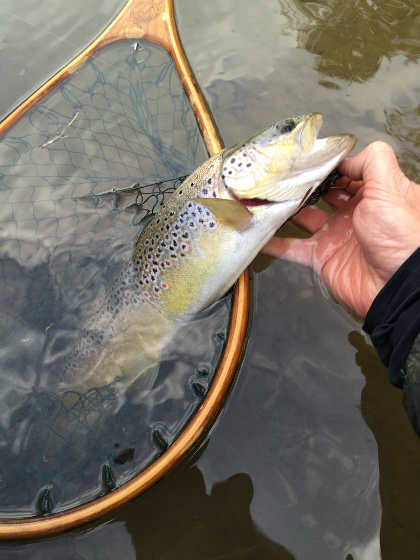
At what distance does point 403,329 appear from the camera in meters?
1.54

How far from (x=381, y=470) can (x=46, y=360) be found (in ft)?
5.99

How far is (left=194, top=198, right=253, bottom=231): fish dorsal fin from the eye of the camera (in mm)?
1749

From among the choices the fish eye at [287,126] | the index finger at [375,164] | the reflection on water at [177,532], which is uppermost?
the fish eye at [287,126]

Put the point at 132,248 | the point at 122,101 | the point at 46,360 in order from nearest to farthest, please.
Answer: the point at 46,360, the point at 132,248, the point at 122,101

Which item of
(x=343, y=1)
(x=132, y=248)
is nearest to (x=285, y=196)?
(x=132, y=248)

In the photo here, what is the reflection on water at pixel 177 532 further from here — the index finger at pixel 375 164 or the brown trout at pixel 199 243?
the index finger at pixel 375 164

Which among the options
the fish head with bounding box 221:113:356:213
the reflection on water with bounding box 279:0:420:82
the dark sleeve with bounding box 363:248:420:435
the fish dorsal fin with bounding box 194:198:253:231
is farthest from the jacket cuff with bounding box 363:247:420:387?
the reflection on water with bounding box 279:0:420:82

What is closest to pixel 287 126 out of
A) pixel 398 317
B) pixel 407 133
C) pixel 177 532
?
pixel 398 317

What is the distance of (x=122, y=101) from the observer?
258 centimetres

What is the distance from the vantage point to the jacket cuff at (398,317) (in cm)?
151

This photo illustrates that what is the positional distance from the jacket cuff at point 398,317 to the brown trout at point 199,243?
556mm

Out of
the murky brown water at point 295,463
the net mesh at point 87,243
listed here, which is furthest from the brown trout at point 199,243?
the murky brown water at point 295,463

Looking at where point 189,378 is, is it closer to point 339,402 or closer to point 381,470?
point 339,402

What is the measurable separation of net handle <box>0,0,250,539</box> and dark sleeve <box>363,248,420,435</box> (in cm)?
61
